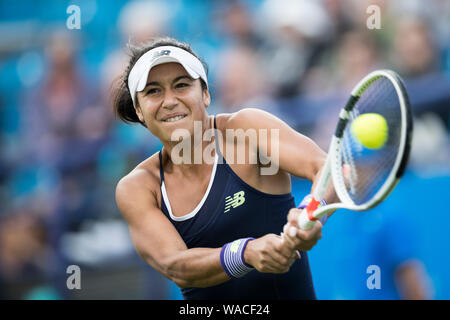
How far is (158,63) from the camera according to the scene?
3.41m

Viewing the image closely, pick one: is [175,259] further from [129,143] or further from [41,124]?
[41,124]

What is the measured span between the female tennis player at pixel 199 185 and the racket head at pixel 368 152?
0.60ft

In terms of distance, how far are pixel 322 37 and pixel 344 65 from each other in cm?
41

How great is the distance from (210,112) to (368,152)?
8.32 ft

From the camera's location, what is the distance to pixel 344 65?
5656 mm

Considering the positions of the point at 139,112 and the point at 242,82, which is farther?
the point at 242,82

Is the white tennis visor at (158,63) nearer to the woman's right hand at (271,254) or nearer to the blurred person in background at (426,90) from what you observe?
the woman's right hand at (271,254)

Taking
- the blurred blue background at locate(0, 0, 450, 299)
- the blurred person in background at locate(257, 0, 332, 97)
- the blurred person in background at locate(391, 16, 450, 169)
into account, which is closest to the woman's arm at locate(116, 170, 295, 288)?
the blurred blue background at locate(0, 0, 450, 299)

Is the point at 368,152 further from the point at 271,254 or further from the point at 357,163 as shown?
the point at 271,254

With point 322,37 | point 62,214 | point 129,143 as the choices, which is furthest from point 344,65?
point 62,214

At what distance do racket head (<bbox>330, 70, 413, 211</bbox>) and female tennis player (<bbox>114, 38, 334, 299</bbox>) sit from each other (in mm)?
184

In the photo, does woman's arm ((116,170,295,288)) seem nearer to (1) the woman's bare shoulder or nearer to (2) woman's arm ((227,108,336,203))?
(1) the woman's bare shoulder

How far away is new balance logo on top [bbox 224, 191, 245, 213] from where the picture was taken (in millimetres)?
3475

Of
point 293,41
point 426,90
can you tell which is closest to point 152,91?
point 426,90
